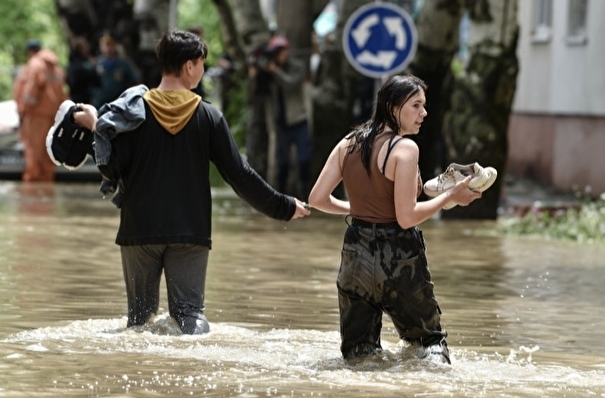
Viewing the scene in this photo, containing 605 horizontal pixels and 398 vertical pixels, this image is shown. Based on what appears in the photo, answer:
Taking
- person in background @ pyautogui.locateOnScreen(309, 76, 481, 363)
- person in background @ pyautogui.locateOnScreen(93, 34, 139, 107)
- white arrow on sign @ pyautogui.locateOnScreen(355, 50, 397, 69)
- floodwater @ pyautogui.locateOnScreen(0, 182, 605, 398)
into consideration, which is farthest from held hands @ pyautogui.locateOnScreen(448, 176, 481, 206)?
person in background @ pyautogui.locateOnScreen(93, 34, 139, 107)

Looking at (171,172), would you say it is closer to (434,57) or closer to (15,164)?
(434,57)

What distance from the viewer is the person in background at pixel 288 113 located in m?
25.1

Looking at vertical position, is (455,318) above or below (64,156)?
below

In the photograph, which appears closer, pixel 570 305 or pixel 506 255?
pixel 570 305

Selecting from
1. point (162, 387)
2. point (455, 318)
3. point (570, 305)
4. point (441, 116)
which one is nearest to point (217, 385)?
point (162, 387)

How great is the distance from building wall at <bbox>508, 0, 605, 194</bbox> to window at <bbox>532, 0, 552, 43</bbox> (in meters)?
0.14

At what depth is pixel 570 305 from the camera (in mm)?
13062

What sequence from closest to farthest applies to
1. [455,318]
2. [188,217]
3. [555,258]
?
[188,217], [455,318], [555,258]

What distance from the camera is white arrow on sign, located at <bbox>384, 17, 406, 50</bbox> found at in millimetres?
22516

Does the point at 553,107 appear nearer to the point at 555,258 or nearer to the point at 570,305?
the point at 555,258

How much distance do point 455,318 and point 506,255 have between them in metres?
5.30

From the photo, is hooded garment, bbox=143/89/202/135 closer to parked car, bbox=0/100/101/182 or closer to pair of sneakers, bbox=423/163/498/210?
pair of sneakers, bbox=423/163/498/210

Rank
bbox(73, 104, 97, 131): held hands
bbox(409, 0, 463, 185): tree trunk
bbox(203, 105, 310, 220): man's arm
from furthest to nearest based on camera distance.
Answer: bbox(409, 0, 463, 185): tree trunk, bbox(73, 104, 97, 131): held hands, bbox(203, 105, 310, 220): man's arm

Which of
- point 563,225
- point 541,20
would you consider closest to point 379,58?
point 563,225
